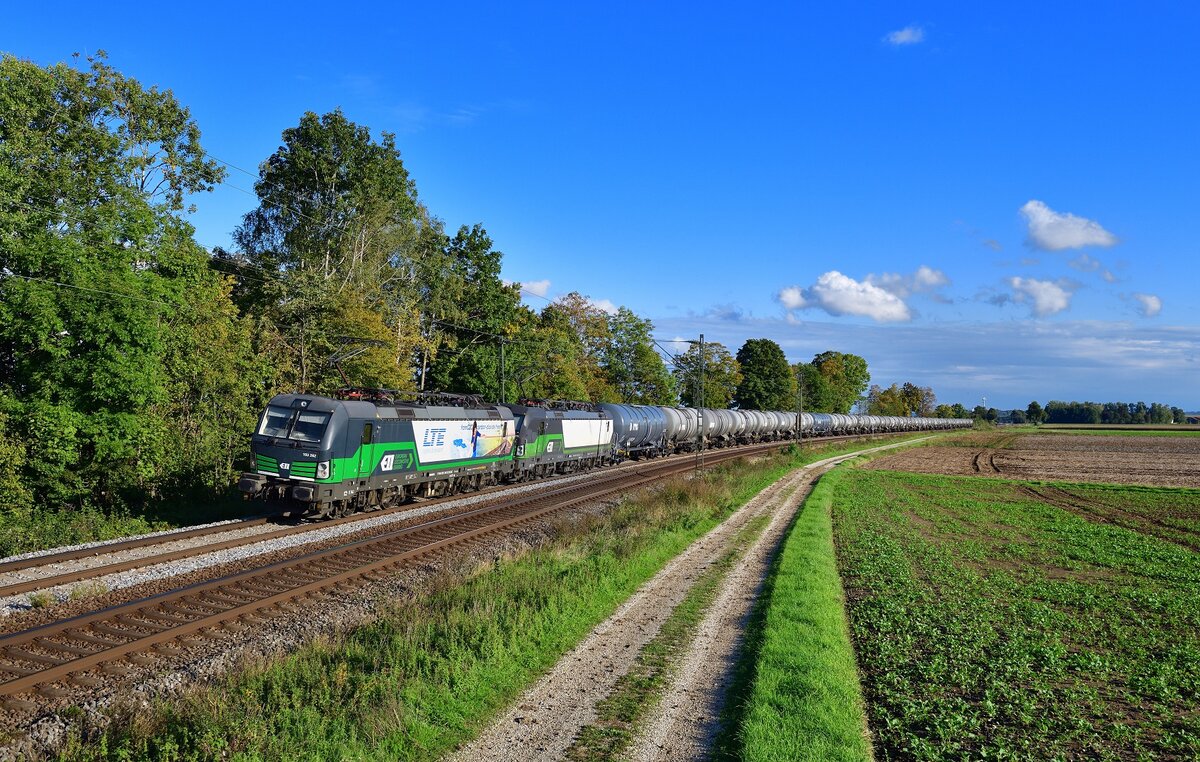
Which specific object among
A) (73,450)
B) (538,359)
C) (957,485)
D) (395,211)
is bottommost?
(957,485)

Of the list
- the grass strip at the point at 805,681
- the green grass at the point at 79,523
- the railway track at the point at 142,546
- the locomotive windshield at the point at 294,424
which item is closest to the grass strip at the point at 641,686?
the grass strip at the point at 805,681


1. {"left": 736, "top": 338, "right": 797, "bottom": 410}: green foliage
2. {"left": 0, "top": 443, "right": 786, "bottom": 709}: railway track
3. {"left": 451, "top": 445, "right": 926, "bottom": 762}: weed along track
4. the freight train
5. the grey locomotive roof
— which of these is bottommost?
{"left": 451, "top": 445, "right": 926, "bottom": 762}: weed along track

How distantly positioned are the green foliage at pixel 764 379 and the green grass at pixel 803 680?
102 m

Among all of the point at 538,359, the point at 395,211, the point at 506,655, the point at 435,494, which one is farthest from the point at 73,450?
the point at 538,359

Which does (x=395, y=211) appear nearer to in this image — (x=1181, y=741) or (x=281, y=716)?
(x=281, y=716)

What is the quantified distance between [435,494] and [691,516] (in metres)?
10.0

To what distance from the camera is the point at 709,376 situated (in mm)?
102125

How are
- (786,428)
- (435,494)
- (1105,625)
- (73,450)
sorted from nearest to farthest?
(1105,625) < (73,450) < (435,494) < (786,428)

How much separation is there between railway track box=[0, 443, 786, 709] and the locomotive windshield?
3.64 metres

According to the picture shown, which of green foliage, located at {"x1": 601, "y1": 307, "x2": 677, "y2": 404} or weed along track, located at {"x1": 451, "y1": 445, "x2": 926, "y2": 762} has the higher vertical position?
green foliage, located at {"x1": 601, "y1": 307, "x2": 677, "y2": 404}

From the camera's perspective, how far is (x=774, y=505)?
98.5 feet

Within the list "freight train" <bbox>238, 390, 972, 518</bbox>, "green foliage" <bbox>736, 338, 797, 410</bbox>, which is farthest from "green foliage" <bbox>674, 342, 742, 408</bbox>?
"freight train" <bbox>238, 390, 972, 518</bbox>

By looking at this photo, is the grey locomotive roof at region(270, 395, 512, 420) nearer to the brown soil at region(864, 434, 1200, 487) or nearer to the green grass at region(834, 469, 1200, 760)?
the green grass at region(834, 469, 1200, 760)

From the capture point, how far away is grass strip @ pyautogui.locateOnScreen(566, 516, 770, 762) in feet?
25.9
